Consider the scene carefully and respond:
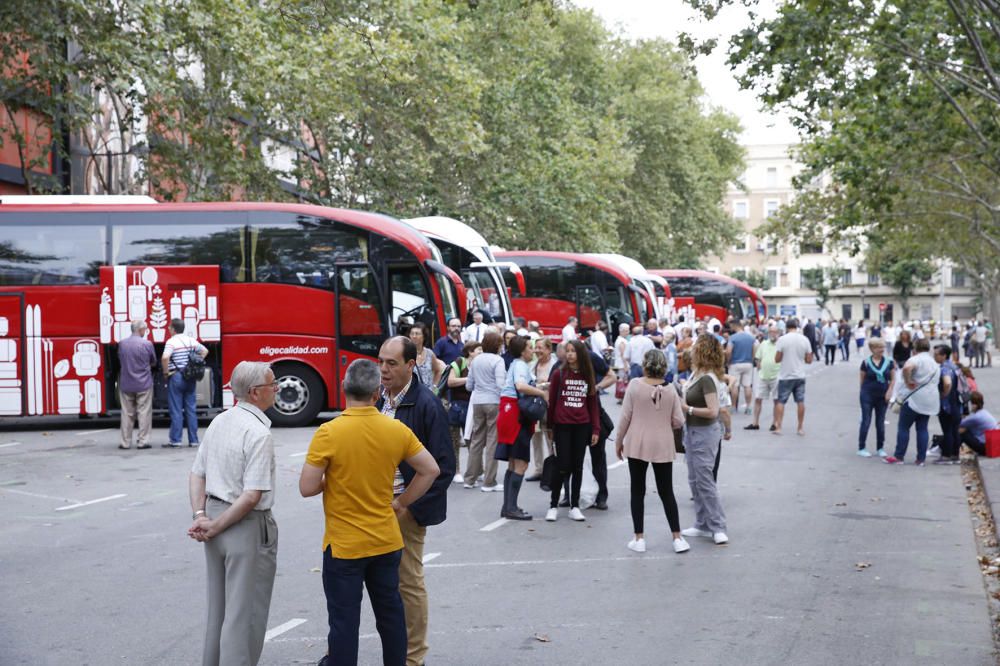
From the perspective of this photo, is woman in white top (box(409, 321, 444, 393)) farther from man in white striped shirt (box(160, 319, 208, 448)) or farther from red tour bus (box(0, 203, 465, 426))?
red tour bus (box(0, 203, 465, 426))

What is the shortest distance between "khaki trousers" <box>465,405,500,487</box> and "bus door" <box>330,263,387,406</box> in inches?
275

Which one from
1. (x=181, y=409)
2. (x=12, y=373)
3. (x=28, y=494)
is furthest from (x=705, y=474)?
(x=12, y=373)

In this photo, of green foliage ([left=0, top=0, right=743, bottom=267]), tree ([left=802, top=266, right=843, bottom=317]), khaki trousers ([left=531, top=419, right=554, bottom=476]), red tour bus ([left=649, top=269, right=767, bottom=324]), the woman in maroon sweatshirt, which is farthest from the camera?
tree ([left=802, top=266, right=843, bottom=317])

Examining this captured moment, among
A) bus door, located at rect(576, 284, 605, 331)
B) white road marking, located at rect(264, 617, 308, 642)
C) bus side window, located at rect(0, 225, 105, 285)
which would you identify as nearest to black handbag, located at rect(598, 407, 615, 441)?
white road marking, located at rect(264, 617, 308, 642)

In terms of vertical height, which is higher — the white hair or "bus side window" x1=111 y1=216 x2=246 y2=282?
"bus side window" x1=111 y1=216 x2=246 y2=282

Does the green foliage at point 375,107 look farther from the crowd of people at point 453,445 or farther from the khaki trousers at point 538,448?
the khaki trousers at point 538,448

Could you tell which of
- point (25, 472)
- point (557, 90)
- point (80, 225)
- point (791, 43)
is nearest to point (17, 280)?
→ point (80, 225)

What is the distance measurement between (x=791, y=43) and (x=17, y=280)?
40.7 feet

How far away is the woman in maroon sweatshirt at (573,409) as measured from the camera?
34.2 ft

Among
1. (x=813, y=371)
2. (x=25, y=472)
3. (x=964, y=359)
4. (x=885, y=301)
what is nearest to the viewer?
(x=25, y=472)

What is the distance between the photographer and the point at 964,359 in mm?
55906

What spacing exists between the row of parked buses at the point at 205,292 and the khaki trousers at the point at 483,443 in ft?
20.5

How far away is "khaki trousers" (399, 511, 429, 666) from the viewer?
5906mm

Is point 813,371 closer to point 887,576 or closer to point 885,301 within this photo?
point 887,576
